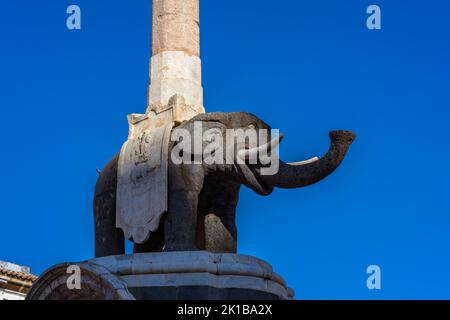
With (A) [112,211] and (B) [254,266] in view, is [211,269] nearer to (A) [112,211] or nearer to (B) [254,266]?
(B) [254,266]

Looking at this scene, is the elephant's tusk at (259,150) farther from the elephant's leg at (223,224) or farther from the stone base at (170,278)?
the stone base at (170,278)

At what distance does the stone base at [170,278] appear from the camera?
45.6 ft

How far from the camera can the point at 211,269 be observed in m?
14.1

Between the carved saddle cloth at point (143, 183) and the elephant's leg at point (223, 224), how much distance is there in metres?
0.87

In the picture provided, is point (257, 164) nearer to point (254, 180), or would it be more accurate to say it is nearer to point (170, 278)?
point (254, 180)

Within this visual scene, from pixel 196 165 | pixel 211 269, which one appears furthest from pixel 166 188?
pixel 211 269

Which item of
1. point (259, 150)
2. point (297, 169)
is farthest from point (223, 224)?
point (297, 169)

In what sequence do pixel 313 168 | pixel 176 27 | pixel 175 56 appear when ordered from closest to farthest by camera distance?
1. pixel 313 168
2. pixel 175 56
3. pixel 176 27

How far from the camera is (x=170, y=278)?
14117 millimetres

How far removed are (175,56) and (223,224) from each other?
2.83 metres

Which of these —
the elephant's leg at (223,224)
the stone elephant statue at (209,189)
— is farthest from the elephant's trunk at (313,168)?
the elephant's leg at (223,224)
